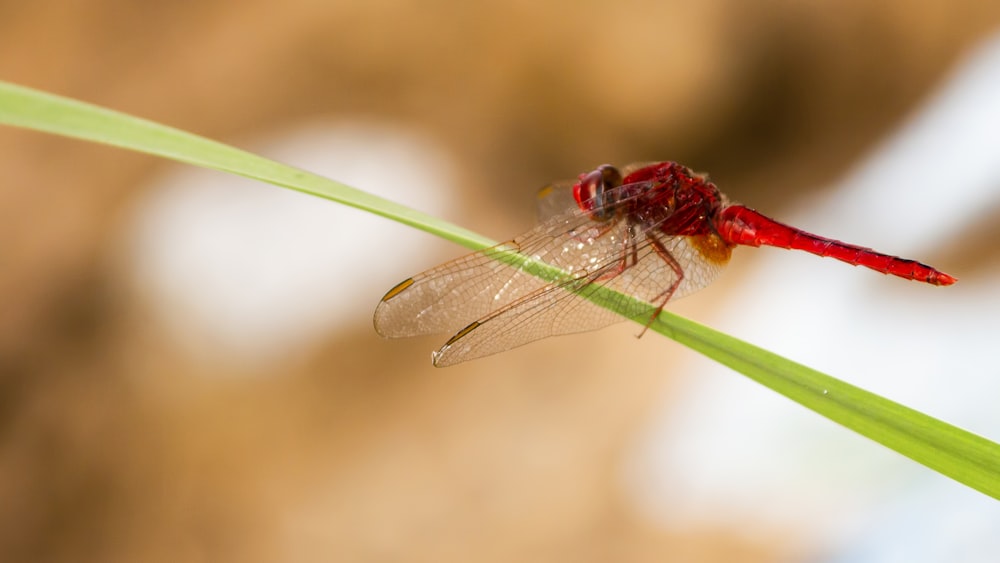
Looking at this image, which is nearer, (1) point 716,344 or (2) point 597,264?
(1) point 716,344

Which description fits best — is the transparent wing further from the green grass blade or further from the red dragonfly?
the green grass blade

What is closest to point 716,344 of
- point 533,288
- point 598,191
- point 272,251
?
point 533,288

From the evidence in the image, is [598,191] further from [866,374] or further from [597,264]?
[866,374]

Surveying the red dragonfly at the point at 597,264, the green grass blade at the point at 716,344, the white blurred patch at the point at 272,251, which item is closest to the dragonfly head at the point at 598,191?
the red dragonfly at the point at 597,264

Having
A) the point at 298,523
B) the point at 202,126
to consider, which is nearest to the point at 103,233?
the point at 202,126

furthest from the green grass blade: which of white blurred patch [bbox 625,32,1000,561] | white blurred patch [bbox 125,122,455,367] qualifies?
white blurred patch [bbox 125,122,455,367]

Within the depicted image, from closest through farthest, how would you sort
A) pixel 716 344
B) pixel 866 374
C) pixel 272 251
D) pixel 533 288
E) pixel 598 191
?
1. pixel 716 344
2. pixel 533 288
3. pixel 598 191
4. pixel 866 374
5. pixel 272 251
